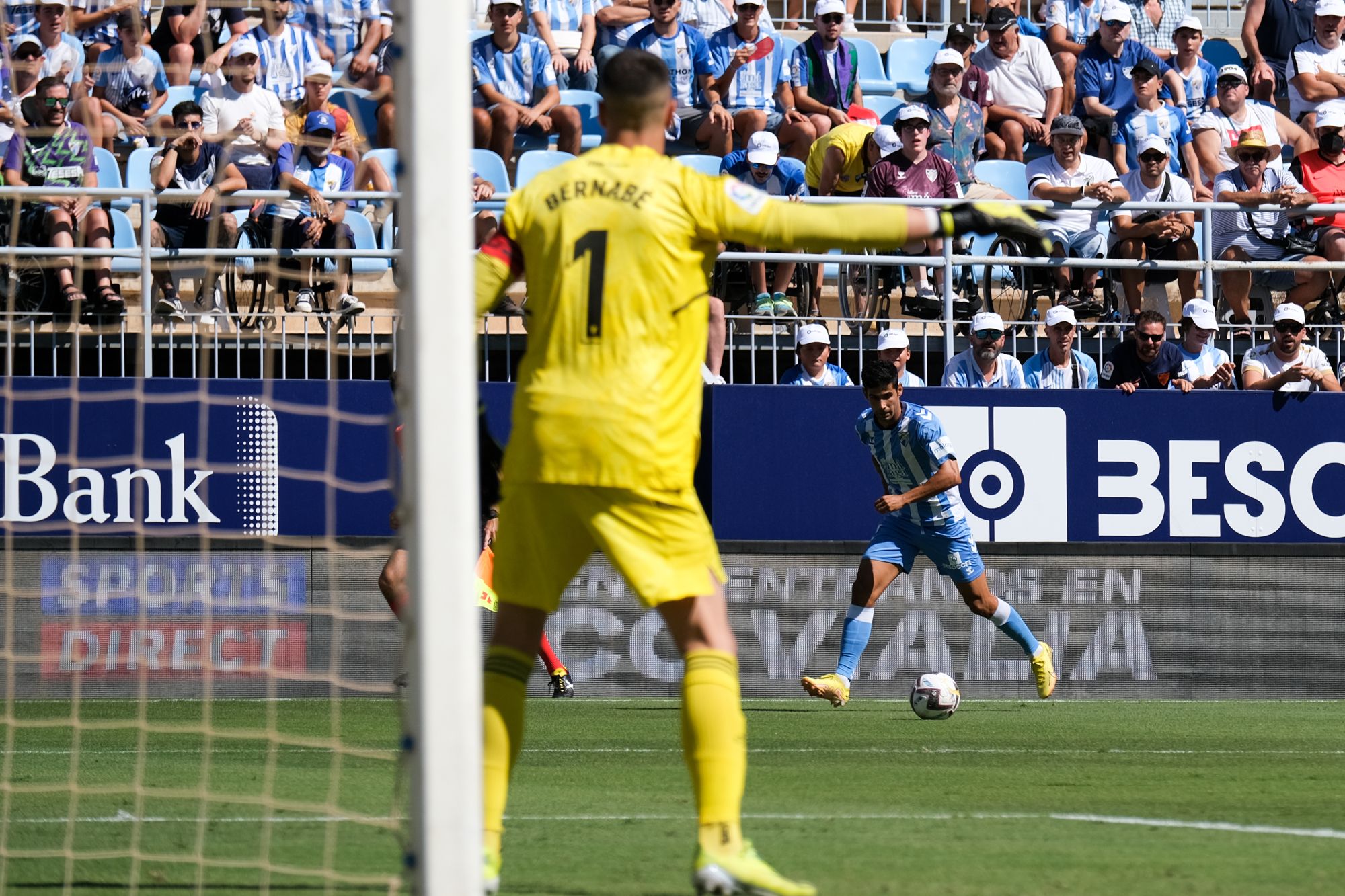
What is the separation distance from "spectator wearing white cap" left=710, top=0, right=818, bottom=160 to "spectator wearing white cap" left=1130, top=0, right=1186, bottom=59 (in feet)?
14.5

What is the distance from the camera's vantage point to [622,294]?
5609 mm

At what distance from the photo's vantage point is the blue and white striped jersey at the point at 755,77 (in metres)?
17.2

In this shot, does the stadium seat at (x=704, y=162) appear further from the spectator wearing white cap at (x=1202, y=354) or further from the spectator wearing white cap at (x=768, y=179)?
the spectator wearing white cap at (x=1202, y=354)

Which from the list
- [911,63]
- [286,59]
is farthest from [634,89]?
[911,63]

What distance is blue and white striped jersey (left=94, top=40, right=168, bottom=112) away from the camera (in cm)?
1238

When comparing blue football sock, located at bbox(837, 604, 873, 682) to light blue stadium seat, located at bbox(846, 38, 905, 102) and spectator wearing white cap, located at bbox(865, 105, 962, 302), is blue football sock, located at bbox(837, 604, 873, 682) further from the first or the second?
light blue stadium seat, located at bbox(846, 38, 905, 102)

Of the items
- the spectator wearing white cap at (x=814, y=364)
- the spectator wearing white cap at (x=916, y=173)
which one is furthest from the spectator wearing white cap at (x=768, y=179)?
the spectator wearing white cap at (x=916, y=173)

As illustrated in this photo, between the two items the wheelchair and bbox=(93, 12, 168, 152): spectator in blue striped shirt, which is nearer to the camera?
bbox=(93, 12, 168, 152): spectator in blue striped shirt

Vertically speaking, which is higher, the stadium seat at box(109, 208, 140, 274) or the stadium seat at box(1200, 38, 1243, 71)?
the stadium seat at box(1200, 38, 1243, 71)

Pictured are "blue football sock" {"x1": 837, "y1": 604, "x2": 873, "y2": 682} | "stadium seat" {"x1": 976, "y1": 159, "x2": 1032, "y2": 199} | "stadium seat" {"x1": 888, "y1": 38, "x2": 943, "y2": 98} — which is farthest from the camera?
"stadium seat" {"x1": 888, "y1": 38, "x2": 943, "y2": 98}

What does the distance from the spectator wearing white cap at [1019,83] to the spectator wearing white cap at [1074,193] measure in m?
0.76

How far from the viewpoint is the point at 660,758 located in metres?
9.89

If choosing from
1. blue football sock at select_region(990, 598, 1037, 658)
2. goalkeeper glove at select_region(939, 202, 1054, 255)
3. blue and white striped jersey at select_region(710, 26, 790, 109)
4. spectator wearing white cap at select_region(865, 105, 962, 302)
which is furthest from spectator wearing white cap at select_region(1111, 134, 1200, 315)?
goalkeeper glove at select_region(939, 202, 1054, 255)

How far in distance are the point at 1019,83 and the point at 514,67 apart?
4.58 meters
